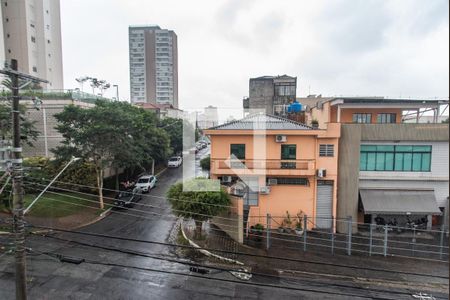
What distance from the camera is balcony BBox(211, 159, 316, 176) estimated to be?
14133mm

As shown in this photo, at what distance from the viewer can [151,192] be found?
21.1 metres

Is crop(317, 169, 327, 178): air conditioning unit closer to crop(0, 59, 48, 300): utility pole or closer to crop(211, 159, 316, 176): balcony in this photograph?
crop(211, 159, 316, 176): balcony

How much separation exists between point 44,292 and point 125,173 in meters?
14.8

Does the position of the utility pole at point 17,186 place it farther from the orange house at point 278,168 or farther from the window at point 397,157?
the window at point 397,157

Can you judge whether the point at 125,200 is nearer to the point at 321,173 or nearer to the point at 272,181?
the point at 272,181

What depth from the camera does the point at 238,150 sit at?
14.6m

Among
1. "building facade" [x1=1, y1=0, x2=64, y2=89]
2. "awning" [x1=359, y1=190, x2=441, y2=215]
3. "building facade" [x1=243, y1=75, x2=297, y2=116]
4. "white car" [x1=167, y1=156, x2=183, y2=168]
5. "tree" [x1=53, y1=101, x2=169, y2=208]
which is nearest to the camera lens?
"awning" [x1=359, y1=190, x2=441, y2=215]

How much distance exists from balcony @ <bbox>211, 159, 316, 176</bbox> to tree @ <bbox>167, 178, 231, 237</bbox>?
1926mm

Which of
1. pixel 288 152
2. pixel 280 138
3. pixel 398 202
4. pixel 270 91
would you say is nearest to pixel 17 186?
pixel 280 138

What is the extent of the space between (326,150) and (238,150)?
441 cm

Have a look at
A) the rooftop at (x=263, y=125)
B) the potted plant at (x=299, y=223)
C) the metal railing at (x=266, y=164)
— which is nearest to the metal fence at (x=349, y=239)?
the potted plant at (x=299, y=223)

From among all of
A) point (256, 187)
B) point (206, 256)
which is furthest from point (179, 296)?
point (256, 187)

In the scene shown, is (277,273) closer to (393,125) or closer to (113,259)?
(113,259)

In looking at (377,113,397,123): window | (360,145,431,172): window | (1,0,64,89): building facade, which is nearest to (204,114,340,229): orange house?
(360,145,431,172): window
